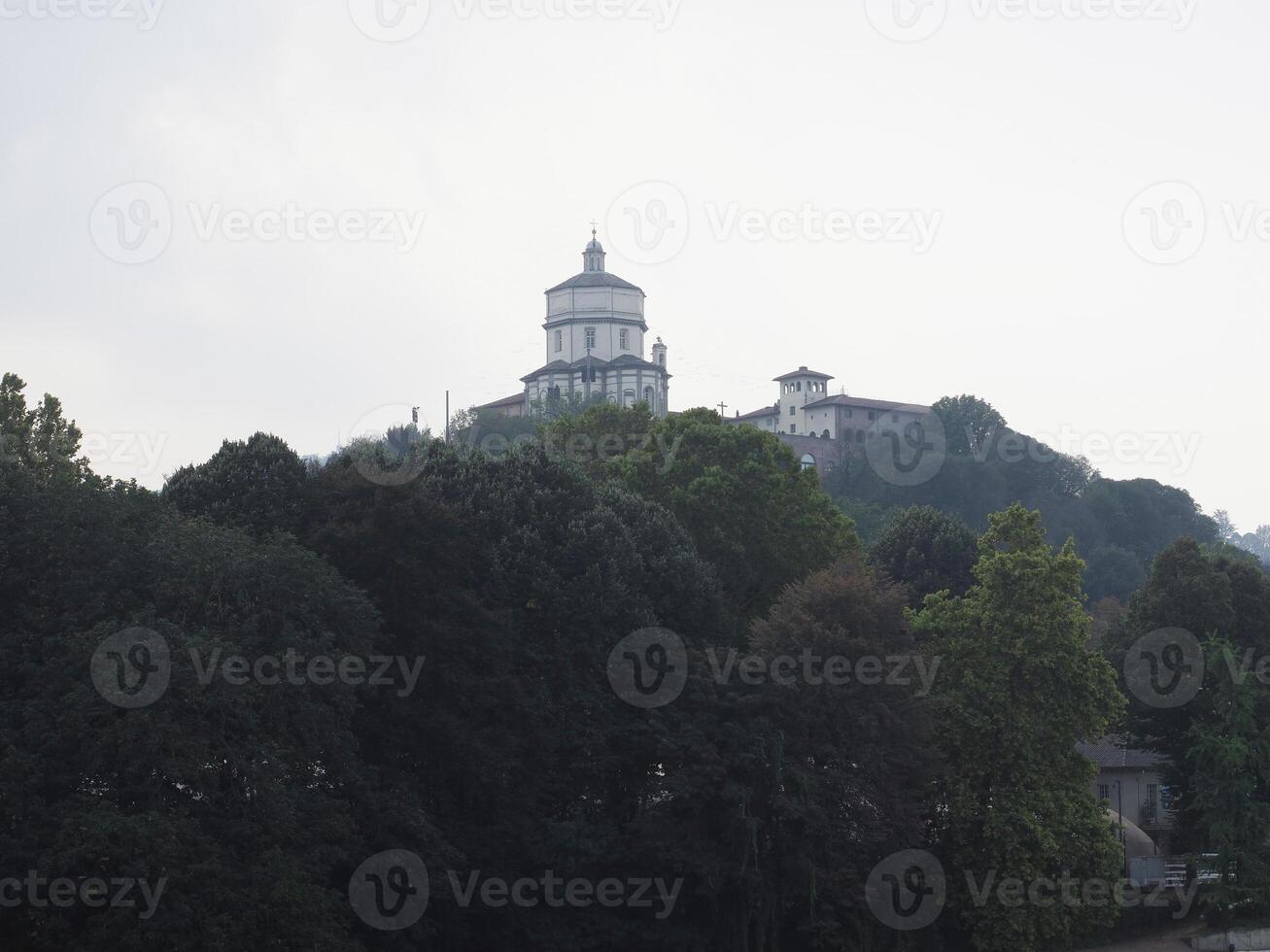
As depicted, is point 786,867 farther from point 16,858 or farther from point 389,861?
point 16,858

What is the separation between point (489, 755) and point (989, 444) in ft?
318

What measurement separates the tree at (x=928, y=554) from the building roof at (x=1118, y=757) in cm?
1040

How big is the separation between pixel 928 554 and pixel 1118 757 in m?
14.2

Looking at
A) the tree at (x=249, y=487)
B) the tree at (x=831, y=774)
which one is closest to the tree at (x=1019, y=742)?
the tree at (x=831, y=774)

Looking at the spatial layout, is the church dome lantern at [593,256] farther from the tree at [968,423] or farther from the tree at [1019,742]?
the tree at [1019,742]

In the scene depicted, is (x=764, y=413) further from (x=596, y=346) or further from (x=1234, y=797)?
(x=1234, y=797)

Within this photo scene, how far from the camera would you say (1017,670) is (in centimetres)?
3916

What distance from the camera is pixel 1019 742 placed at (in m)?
38.0

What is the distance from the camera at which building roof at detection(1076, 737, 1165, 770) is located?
51.7 m

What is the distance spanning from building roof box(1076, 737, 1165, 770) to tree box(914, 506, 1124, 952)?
1239 centimetres

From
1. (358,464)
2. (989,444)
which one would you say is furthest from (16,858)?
(989,444)

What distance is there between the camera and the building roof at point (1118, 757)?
51656mm

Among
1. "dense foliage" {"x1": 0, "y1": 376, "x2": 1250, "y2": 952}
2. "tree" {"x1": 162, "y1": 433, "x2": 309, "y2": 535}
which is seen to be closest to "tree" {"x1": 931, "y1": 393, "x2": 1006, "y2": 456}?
"dense foliage" {"x1": 0, "y1": 376, "x2": 1250, "y2": 952}

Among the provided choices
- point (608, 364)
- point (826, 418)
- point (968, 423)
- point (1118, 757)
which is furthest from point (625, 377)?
point (1118, 757)
